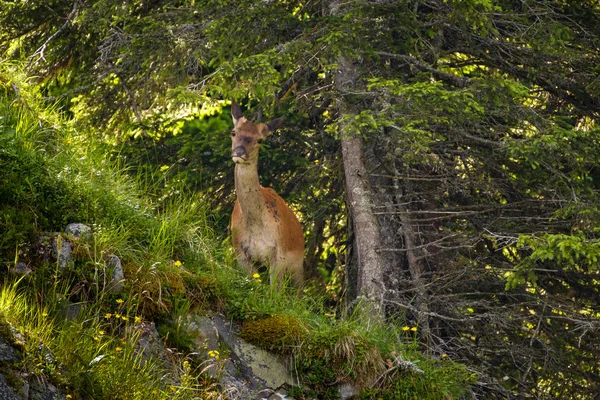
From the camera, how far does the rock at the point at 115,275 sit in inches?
317

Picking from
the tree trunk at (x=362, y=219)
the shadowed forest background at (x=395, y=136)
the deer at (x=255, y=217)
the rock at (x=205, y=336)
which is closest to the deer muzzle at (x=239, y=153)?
the deer at (x=255, y=217)

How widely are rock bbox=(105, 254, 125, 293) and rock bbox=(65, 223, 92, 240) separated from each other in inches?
11.0

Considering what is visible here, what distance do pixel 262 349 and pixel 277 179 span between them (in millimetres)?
5827

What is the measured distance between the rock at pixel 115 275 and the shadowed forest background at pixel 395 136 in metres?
1.48

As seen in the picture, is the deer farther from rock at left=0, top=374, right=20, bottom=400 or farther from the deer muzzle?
rock at left=0, top=374, right=20, bottom=400

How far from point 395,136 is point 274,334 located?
337cm

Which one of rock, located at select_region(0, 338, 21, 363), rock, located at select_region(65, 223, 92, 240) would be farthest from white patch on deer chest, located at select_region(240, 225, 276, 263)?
rock, located at select_region(0, 338, 21, 363)

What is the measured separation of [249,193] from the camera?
10930 millimetres

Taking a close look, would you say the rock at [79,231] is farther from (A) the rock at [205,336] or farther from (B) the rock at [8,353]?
(B) the rock at [8,353]

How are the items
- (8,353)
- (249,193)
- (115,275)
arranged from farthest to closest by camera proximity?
(249,193) → (115,275) → (8,353)

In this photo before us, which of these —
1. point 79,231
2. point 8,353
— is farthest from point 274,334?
point 8,353

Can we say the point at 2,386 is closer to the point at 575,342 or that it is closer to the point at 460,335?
the point at 460,335

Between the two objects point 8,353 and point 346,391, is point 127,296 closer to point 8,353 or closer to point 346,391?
point 8,353

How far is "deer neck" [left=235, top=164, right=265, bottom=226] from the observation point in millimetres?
10898
